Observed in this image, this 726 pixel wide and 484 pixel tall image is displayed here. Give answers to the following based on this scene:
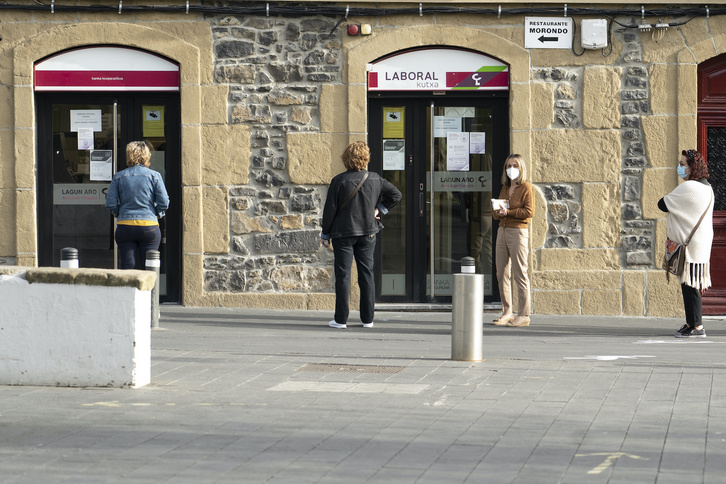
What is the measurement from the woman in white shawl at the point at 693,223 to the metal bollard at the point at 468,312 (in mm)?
2867

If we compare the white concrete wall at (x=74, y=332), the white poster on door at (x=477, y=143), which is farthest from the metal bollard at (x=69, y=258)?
the white poster on door at (x=477, y=143)

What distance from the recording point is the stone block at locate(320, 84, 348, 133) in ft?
41.5

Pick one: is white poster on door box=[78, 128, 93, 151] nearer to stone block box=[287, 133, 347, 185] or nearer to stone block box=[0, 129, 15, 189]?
stone block box=[0, 129, 15, 189]

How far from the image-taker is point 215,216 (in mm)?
12734

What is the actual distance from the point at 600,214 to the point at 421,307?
90.8 inches

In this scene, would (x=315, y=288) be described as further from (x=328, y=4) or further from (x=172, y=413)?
(x=172, y=413)

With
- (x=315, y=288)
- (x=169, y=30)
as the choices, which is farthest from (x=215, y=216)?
(x=169, y=30)

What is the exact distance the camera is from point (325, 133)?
1270 centimetres

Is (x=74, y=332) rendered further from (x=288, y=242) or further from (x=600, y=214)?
(x=600, y=214)

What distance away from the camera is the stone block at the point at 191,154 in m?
12.7

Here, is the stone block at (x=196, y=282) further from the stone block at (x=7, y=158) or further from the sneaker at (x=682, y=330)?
the sneaker at (x=682, y=330)

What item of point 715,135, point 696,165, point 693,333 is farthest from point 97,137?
point 715,135

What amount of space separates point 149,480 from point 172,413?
1604 mm

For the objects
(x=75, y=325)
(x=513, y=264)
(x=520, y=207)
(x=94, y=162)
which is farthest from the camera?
(x=94, y=162)
